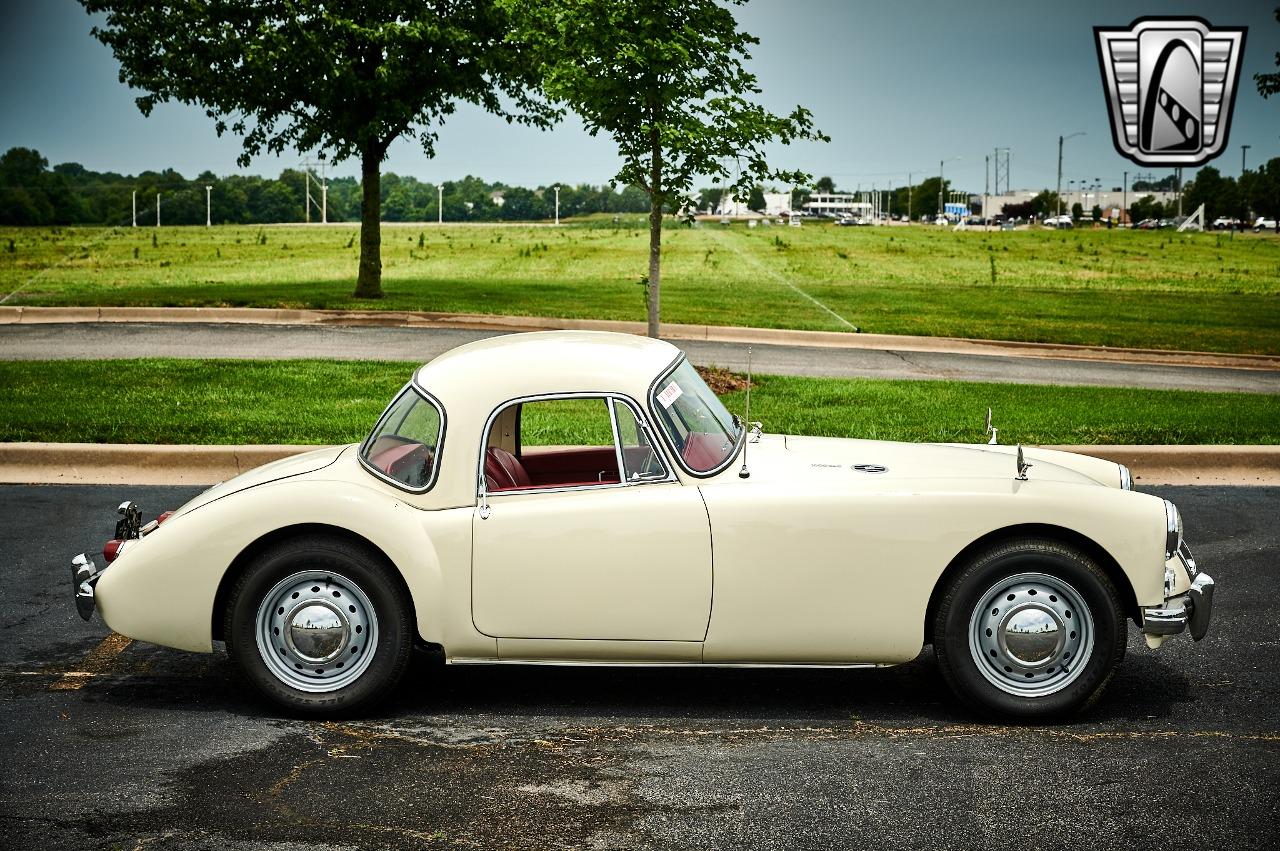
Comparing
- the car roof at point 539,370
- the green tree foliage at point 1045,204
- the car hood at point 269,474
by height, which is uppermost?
the green tree foliage at point 1045,204

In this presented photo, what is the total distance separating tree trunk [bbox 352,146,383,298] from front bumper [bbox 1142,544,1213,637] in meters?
19.6

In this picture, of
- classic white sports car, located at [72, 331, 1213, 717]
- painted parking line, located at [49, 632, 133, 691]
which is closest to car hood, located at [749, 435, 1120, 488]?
classic white sports car, located at [72, 331, 1213, 717]

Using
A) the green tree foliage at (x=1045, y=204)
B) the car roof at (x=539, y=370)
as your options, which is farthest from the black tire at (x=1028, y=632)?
the green tree foliage at (x=1045, y=204)

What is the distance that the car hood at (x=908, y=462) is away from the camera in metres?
5.14

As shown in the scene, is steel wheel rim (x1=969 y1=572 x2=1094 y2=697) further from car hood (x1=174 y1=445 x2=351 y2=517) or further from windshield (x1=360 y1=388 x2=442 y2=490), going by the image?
car hood (x1=174 y1=445 x2=351 y2=517)

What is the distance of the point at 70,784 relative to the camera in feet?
14.1

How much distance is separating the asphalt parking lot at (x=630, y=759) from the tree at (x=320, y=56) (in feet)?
52.8

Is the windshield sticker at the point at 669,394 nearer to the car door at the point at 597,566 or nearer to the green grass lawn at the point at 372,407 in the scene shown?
the car door at the point at 597,566

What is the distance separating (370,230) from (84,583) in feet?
63.0

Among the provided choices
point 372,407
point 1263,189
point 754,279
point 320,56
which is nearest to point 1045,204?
point 1263,189

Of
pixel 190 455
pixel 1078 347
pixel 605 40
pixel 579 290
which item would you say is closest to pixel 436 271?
pixel 579 290

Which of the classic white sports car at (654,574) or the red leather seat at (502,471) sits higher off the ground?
the red leather seat at (502,471)

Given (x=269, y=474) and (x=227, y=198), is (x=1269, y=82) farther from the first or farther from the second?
(x=227, y=198)

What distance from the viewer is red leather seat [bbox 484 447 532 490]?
517 centimetres
